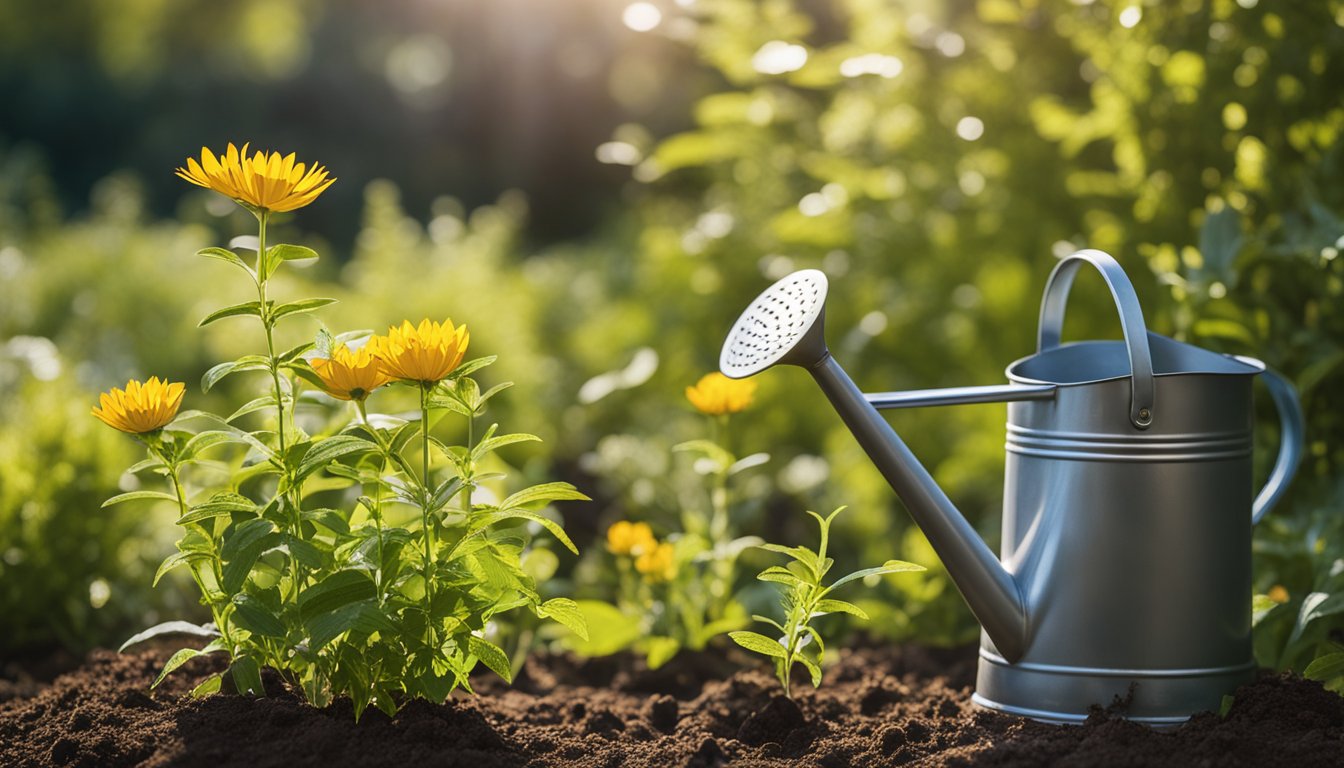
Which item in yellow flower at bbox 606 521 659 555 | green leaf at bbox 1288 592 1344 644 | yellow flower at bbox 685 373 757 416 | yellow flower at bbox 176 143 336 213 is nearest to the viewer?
yellow flower at bbox 176 143 336 213

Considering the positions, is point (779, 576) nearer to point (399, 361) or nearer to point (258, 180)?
point (399, 361)

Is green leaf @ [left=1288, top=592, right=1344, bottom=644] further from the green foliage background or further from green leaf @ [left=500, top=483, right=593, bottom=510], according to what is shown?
green leaf @ [left=500, top=483, right=593, bottom=510]

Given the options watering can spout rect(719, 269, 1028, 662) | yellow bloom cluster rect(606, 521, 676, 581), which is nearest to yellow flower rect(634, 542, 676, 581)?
yellow bloom cluster rect(606, 521, 676, 581)

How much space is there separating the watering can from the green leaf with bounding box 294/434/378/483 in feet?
1.58

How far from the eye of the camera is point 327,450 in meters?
1.55

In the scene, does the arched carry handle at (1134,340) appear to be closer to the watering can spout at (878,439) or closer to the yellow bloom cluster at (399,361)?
the watering can spout at (878,439)

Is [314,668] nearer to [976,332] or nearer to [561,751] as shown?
[561,751]

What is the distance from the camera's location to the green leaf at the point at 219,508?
157cm

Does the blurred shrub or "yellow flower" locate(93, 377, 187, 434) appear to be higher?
"yellow flower" locate(93, 377, 187, 434)

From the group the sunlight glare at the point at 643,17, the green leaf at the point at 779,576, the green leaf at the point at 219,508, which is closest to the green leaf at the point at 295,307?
the green leaf at the point at 219,508

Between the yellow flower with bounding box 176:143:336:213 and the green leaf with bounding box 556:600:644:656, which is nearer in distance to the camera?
the yellow flower with bounding box 176:143:336:213

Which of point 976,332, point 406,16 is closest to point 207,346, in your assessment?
point 976,332

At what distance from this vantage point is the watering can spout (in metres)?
1.57

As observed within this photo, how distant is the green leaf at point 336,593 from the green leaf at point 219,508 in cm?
14
